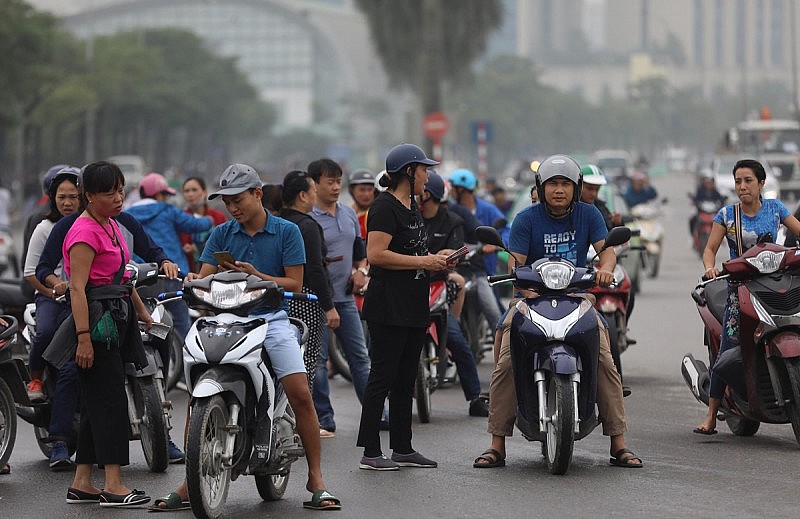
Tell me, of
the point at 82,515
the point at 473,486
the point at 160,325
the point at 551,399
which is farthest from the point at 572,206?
the point at 82,515

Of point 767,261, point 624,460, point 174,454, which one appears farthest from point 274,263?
point 767,261

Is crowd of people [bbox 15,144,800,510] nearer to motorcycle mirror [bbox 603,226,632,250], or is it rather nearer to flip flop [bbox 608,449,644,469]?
flip flop [bbox 608,449,644,469]

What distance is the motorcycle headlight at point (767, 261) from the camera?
9.21 meters

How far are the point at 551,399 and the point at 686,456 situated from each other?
3.76 feet

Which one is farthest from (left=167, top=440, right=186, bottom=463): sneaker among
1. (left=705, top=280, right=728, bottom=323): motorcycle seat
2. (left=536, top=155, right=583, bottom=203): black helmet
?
(left=705, top=280, right=728, bottom=323): motorcycle seat

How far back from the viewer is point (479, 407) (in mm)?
11250

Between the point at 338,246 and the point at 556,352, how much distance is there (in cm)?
265

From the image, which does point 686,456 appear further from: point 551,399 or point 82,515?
point 82,515

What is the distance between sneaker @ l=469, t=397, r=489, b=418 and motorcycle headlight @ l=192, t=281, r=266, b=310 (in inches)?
158

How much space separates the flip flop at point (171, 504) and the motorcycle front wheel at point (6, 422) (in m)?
1.37

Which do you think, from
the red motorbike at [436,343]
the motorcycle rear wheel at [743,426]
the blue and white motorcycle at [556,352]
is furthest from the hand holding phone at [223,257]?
the motorcycle rear wheel at [743,426]

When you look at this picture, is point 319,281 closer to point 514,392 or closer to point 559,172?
point 514,392

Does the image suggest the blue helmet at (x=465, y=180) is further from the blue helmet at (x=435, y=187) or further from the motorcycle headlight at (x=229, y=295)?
the motorcycle headlight at (x=229, y=295)

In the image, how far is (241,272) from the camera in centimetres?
761
